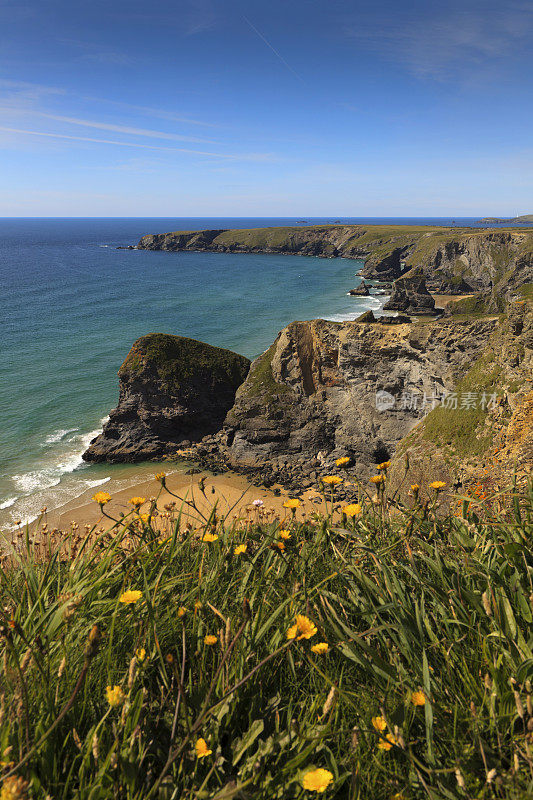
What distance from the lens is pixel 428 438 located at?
20.0 metres

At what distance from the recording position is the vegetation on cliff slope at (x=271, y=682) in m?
1.78

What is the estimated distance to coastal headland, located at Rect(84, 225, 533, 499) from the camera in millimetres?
17969

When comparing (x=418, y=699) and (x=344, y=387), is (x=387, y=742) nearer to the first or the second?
(x=418, y=699)

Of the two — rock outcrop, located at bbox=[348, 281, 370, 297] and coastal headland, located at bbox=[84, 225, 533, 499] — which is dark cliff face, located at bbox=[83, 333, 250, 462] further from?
rock outcrop, located at bbox=[348, 281, 370, 297]

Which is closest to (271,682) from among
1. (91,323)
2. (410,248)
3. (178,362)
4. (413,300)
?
(178,362)

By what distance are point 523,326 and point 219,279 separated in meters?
98.6

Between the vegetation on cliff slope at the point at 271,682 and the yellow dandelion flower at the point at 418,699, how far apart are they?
0.4 inches

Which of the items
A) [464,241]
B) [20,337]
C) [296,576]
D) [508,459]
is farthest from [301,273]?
[296,576]

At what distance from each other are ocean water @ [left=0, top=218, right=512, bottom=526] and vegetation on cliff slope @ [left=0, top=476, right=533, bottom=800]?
80.5ft

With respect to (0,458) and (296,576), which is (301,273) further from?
(296,576)

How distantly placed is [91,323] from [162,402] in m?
38.4

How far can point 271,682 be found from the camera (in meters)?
2.45

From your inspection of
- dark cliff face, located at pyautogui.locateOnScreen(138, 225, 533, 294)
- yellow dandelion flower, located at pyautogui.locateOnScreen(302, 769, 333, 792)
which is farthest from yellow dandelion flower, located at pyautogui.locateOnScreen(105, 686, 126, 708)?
dark cliff face, located at pyautogui.locateOnScreen(138, 225, 533, 294)

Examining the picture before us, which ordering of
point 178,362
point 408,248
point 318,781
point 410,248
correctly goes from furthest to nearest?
1. point 408,248
2. point 410,248
3. point 178,362
4. point 318,781
